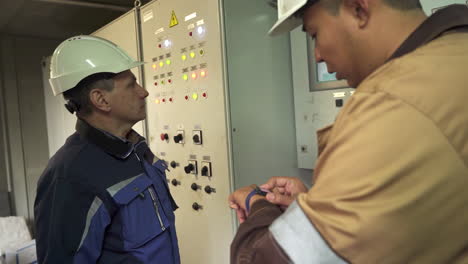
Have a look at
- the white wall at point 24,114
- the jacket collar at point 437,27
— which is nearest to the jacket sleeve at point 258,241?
the jacket collar at point 437,27

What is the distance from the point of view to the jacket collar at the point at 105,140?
1194mm

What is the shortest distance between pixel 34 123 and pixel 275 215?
158 inches

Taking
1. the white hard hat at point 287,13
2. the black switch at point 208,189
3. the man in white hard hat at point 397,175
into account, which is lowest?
the black switch at point 208,189

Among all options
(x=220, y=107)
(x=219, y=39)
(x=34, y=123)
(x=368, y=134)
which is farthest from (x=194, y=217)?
(x=34, y=123)

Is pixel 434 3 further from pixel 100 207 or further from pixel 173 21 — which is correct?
pixel 100 207

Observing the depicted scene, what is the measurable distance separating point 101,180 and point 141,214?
0.18 metres

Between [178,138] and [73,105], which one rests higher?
[73,105]

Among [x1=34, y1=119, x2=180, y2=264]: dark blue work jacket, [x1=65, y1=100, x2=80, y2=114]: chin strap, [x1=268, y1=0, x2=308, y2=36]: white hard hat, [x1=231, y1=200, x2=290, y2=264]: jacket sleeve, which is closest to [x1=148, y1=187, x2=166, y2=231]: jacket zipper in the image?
[x1=34, y1=119, x2=180, y2=264]: dark blue work jacket

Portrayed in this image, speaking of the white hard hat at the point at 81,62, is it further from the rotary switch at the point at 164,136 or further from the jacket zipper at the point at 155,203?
the rotary switch at the point at 164,136

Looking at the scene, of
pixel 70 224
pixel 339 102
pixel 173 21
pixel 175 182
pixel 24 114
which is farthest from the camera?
pixel 24 114

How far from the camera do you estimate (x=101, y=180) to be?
3.69 ft

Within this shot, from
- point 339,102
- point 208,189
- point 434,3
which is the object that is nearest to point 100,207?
point 208,189

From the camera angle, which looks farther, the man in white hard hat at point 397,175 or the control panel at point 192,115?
the control panel at point 192,115

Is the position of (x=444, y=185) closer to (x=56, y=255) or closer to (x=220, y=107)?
(x=56, y=255)
